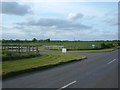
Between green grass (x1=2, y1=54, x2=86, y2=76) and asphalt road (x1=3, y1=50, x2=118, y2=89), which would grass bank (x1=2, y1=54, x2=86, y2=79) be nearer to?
green grass (x1=2, y1=54, x2=86, y2=76)

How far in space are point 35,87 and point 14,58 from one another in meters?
14.9

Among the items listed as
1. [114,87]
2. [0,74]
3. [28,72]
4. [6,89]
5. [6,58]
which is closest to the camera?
[6,89]

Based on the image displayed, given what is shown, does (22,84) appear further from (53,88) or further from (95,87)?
(95,87)

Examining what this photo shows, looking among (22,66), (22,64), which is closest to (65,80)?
(22,66)

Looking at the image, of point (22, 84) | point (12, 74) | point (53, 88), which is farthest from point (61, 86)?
point (12, 74)

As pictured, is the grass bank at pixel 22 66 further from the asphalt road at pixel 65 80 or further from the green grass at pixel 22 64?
the asphalt road at pixel 65 80

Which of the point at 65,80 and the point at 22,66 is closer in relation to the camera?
the point at 65,80

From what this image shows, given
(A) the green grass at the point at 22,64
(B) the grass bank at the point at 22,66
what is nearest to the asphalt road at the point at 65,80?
(B) the grass bank at the point at 22,66

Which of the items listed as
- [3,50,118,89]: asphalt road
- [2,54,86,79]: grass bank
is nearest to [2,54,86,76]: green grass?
[2,54,86,79]: grass bank

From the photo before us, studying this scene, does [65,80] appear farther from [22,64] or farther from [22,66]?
[22,64]

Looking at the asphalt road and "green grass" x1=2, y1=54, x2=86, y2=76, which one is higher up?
"green grass" x1=2, y1=54, x2=86, y2=76

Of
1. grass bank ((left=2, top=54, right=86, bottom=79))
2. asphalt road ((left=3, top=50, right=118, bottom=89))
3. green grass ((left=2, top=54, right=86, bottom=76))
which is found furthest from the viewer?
green grass ((left=2, top=54, right=86, bottom=76))

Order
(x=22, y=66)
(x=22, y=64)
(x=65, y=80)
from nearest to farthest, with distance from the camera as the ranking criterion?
(x=65, y=80), (x=22, y=66), (x=22, y=64)

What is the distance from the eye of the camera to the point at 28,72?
1532cm
